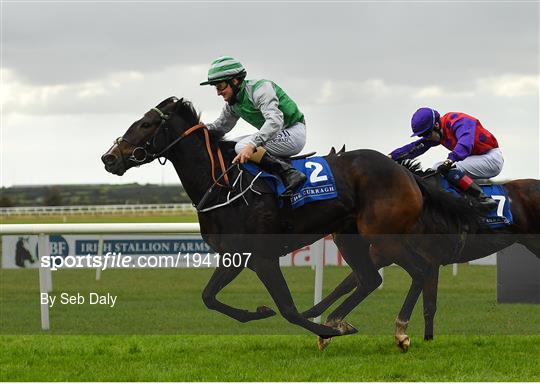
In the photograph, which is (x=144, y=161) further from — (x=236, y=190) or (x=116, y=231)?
(x=116, y=231)

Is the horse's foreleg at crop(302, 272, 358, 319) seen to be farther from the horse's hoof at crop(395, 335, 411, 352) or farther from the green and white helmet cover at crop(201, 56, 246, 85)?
the green and white helmet cover at crop(201, 56, 246, 85)

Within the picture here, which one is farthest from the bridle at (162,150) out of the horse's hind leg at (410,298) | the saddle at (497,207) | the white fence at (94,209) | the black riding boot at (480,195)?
the white fence at (94,209)

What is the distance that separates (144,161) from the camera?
19.6 ft

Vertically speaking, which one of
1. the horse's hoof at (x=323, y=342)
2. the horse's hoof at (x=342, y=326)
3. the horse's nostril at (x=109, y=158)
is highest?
the horse's nostril at (x=109, y=158)

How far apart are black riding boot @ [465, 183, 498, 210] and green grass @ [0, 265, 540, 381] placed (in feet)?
3.12

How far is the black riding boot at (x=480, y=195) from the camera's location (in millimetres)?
6598

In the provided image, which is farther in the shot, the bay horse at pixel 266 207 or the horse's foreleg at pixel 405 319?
the horse's foreleg at pixel 405 319

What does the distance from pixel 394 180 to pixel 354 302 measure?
86 centimetres

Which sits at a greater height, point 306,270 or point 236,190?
point 236,190

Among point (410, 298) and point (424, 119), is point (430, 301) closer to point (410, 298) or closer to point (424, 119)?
point (410, 298)

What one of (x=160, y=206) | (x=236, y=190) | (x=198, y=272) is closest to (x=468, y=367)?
(x=236, y=190)

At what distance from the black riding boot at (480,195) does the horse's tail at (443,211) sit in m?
0.07

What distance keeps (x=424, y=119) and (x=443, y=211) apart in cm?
68

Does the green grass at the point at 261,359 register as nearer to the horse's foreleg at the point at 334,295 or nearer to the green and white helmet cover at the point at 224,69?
the horse's foreleg at the point at 334,295
